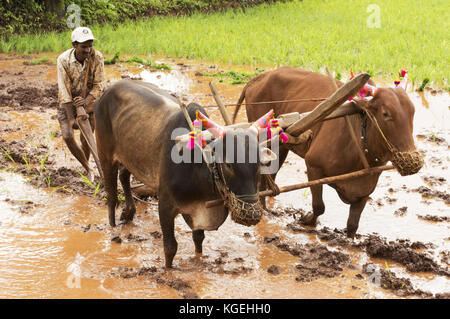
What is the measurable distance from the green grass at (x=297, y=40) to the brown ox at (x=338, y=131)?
17.1 feet

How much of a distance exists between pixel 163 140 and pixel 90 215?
1818mm

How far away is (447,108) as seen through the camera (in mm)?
9383

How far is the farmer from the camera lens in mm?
6004

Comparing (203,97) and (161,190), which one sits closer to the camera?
(161,190)

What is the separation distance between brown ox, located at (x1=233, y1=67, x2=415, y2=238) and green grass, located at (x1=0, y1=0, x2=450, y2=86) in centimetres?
520

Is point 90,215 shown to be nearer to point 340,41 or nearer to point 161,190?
point 161,190

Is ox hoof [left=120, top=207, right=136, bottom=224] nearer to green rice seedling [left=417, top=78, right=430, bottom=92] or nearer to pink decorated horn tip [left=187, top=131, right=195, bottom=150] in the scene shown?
pink decorated horn tip [left=187, top=131, right=195, bottom=150]

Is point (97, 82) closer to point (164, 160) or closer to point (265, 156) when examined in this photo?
point (164, 160)

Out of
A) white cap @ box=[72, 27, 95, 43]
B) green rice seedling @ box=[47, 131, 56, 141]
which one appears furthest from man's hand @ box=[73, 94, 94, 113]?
green rice seedling @ box=[47, 131, 56, 141]

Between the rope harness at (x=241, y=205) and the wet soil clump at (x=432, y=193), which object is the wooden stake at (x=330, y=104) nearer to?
the rope harness at (x=241, y=205)

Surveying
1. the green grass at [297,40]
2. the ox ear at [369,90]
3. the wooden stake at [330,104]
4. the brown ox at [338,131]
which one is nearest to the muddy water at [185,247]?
the brown ox at [338,131]

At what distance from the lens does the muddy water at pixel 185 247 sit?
4461 millimetres

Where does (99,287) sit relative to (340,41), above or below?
below

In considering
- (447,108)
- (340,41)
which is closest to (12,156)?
(447,108)
